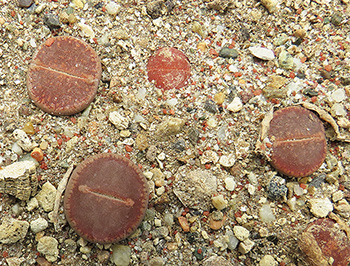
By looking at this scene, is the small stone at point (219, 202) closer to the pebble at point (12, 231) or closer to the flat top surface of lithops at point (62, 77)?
the flat top surface of lithops at point (62, 77)

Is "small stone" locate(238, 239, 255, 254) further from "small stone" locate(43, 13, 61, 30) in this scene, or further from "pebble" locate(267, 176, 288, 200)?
"small stone" locate(43, 13, 61, 30)

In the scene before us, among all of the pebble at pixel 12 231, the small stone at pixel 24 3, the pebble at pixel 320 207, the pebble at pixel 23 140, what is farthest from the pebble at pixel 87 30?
the pebble at pixel 320 207


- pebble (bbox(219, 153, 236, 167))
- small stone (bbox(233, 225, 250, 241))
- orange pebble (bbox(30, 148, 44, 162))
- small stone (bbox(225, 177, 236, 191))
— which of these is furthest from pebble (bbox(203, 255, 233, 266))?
orange pebble (bbox(30, 148, 44, 162))

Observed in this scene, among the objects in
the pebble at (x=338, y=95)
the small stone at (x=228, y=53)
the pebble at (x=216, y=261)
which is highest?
the small stone at (x=228, y=53)

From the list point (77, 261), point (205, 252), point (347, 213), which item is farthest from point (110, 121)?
point (347, 213)

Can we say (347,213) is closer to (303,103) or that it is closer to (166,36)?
(303,103)

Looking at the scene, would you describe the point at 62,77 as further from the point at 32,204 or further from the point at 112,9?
the point at 32,204

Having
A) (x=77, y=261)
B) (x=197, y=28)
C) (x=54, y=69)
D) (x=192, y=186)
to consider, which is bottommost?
(x=77, y=261)
